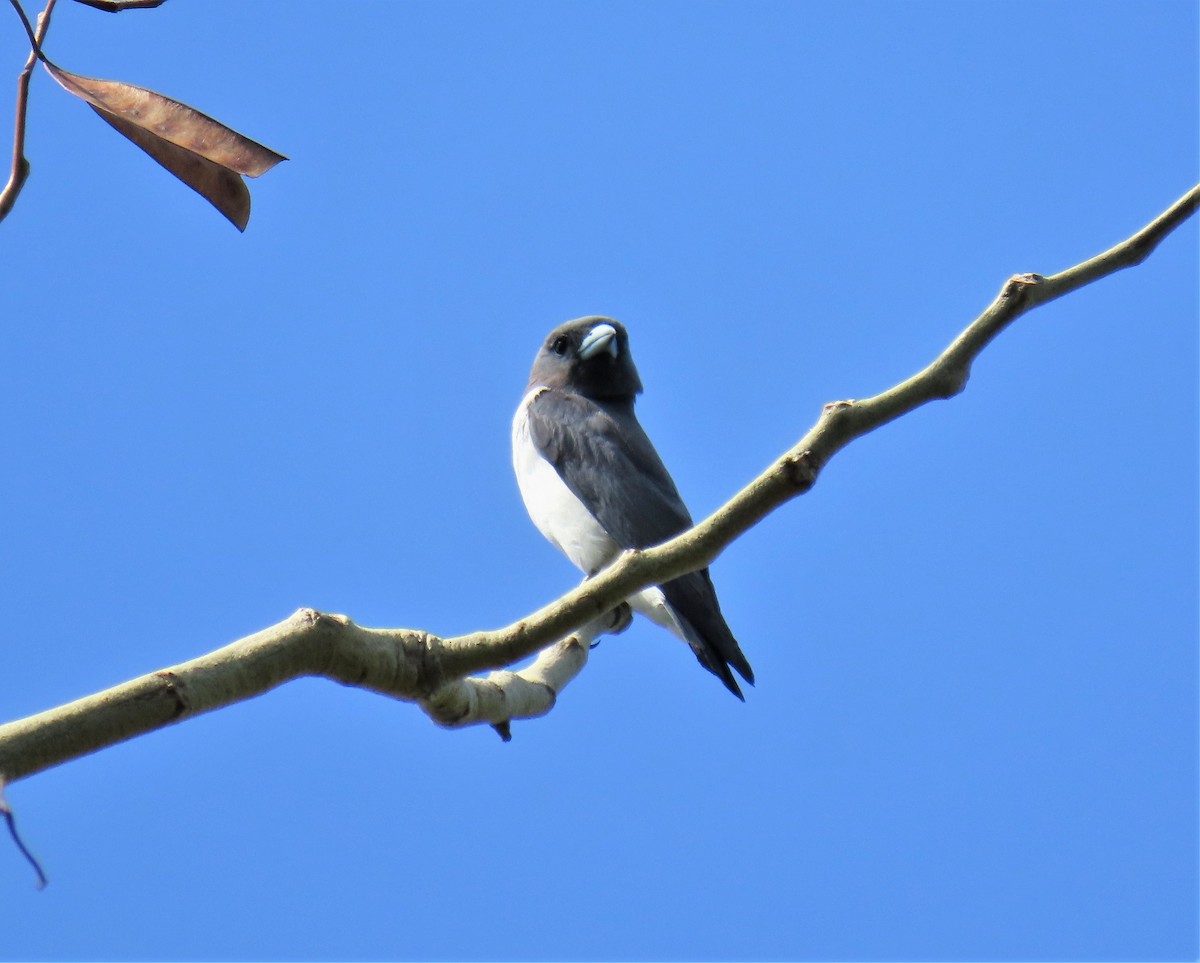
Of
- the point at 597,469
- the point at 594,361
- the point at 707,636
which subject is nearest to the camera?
the point at 707,636

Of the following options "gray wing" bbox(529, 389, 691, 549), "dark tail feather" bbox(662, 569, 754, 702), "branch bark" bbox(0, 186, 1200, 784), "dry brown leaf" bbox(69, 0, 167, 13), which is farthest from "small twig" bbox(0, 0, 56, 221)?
"gray wing" bbox(529, 389, 691, 549)

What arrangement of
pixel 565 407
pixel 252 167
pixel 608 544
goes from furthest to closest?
pixel 565 407
pixel 608 544
pixel 252 167

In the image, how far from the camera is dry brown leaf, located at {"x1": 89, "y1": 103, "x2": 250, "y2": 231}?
1791 millimetres

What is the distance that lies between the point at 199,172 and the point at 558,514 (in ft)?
16.2

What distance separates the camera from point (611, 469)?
675cm

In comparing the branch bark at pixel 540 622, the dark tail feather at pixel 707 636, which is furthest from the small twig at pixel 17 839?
the dark tail feather at pixel 707 636

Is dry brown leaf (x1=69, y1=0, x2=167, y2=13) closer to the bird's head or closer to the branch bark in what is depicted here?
the branch bark

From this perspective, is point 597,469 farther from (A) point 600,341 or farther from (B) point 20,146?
(B) point 20,146

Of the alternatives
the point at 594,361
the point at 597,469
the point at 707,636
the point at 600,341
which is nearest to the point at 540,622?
the point at 707,636

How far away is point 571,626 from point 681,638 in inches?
150

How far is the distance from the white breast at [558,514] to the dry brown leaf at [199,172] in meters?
4.77

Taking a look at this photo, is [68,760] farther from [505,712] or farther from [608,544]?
[608,544]

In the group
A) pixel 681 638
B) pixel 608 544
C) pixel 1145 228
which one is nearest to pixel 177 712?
pixel 1145 228

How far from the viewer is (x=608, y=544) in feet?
21.7
